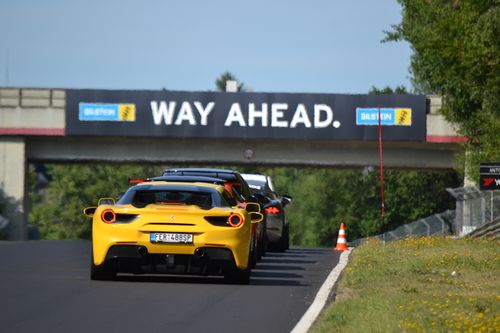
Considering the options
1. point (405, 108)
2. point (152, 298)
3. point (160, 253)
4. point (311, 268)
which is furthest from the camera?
point (405, 108)

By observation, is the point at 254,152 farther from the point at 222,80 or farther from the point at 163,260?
the point at 222,80

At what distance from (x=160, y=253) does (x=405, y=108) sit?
46.5m

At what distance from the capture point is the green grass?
1308 centimetres

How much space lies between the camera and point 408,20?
56.4 meters

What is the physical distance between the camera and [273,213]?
30203mm

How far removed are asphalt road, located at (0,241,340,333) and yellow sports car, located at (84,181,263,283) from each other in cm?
24

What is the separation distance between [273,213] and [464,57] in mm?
10187

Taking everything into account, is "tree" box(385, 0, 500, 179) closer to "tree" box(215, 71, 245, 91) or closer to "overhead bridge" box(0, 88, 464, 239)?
"overhead bridge" box(0, 88, 464, 239)

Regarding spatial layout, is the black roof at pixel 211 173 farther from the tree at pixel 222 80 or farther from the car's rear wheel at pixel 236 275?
the tree at pixel 222 80

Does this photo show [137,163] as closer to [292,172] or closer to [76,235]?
[76,235]

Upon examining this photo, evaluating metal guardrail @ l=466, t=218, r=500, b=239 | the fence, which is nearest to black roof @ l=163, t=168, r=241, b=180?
metal guardrail @ l=466, t=218, r=500, b=239

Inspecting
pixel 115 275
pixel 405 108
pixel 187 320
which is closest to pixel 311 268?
pixel 115 275

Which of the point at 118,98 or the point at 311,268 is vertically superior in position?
the point at 118,98

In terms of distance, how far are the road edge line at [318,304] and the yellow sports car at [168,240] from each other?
4.12 ft
